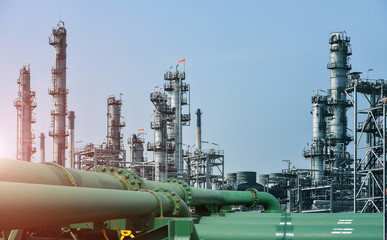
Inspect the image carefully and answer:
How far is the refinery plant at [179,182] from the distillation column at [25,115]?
100 mm

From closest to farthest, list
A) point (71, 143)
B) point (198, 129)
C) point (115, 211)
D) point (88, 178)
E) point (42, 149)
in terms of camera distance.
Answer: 1. point (115, 211)
2. point (88, 178)
3. point (71, 143)
4. point (198, 129)
5. point (42, 149)

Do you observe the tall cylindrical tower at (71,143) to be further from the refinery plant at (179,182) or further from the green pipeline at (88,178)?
the green pipeline at (88,178)

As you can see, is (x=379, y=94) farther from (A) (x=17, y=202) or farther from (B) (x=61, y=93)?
(A) (x=17, y=202)

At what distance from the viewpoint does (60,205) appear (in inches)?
223

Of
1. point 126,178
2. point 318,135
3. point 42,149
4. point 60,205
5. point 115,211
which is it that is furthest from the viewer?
point 42,149

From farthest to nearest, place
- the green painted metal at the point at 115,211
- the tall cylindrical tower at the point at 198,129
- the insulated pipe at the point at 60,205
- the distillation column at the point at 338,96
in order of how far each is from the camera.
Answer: the tall cylindrical tower at the point at 198,129 → the distillation column at the point at 338,96 → the green painted metal at the point at 115,211 → the insulated pipe at the point at 60,205

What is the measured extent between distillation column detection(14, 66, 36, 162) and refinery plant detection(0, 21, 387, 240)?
0.10 m

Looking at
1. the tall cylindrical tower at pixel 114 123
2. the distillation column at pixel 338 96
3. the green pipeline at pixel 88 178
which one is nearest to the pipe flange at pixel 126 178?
the green pipeline at pixel 88 178

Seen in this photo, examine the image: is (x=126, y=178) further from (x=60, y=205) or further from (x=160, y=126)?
(x=160, y=126)

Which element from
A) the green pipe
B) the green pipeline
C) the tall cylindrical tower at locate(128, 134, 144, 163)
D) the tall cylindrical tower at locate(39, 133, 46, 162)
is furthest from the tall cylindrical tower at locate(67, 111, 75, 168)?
the green pipe

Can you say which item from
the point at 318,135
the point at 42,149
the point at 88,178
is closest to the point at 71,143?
the point at 318,135

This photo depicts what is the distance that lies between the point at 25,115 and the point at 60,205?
2039 inches

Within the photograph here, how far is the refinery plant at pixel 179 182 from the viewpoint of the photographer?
21.4 feet

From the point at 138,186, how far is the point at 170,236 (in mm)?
1779
